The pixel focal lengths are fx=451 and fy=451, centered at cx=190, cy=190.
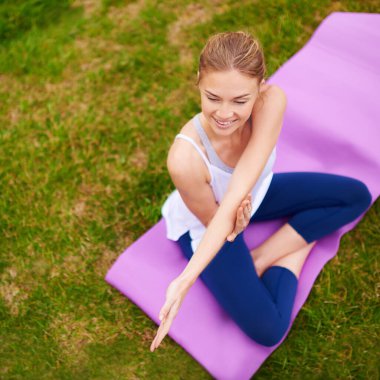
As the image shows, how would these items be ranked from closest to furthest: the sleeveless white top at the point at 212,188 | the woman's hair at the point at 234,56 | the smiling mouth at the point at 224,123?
the woman's hair at the point at 234,56 < the smiling mouth at the point at 224,123 < the sleeveless white top at the point at 212,188

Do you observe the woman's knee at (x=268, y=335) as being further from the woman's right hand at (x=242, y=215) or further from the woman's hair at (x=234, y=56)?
the woman's hair at (x=234, y=56)

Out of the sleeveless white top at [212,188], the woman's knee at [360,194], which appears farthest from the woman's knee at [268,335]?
the woman's knee at [360,194]

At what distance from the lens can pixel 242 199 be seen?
1.84 m

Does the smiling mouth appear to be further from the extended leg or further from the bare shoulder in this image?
the extended leg

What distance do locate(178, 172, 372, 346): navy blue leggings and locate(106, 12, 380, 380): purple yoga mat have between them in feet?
0.42

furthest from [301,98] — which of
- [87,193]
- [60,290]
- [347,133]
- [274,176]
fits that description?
[60,290]

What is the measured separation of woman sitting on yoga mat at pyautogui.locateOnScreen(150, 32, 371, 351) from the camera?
1630 mm

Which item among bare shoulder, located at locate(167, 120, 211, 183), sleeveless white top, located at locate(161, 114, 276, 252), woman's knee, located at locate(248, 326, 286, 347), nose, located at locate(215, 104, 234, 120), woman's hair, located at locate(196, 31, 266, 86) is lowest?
woman's knee, located at locate(248, 326, 286, 347)

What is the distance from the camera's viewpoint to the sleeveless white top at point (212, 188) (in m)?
1.87

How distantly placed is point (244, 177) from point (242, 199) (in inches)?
Answer: 3.7

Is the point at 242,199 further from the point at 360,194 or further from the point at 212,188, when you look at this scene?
the point at 360,194

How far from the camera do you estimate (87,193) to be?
286 cm

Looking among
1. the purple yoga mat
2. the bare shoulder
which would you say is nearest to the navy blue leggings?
the purple yoga mat

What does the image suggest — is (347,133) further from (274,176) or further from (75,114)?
(75,114)
